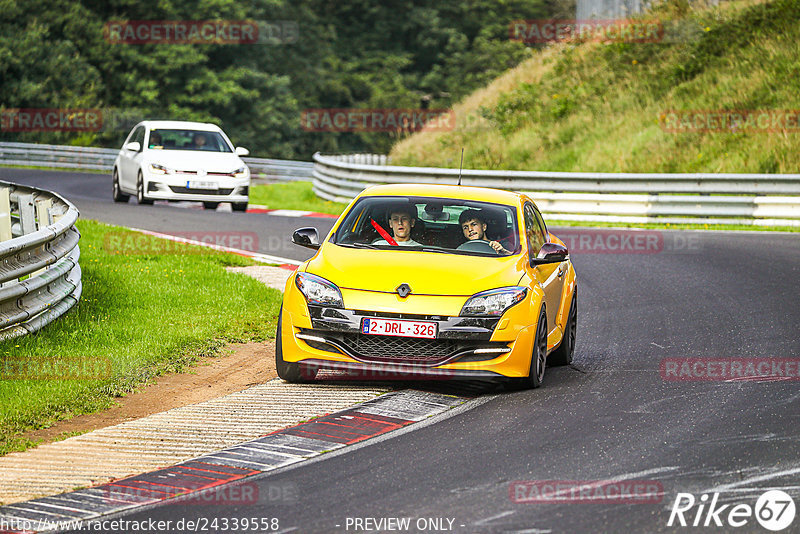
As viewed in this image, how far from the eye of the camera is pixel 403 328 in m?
8.22

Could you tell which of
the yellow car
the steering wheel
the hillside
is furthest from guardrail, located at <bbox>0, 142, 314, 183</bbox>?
the steering wheel

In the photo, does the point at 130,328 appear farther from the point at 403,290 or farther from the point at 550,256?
the point at 550,256

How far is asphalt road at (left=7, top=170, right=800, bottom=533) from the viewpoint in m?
5.64

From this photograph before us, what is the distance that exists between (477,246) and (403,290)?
115 centimetres

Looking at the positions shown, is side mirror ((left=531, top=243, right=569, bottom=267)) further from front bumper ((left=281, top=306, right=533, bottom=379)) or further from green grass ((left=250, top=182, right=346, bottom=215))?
green grass ((left=250, top=182, right=346, bottom=215))

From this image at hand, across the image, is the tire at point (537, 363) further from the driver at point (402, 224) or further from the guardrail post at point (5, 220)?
the guardrail post at point (5, 220)

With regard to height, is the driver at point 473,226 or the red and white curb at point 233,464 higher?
the driver at point 473,226

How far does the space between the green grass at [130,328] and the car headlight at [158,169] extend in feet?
22.0

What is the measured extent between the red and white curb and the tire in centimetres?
53

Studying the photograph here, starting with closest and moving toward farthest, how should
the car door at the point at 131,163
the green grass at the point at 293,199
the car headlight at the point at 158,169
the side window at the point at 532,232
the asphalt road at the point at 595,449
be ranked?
the asphalt road at the point at 595,449
the side window at the point at 532,232
the car headlight at the point at 158,169
the car door at the point at 131,163
the green grass at the point at 293,199

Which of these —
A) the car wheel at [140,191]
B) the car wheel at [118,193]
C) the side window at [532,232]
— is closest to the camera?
the side window at [532,232]

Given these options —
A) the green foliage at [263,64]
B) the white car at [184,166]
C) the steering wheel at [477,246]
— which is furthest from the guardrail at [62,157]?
the steering wheel at [477,246]

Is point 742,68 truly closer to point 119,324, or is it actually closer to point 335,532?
point 119,324

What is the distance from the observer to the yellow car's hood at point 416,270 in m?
8.40
